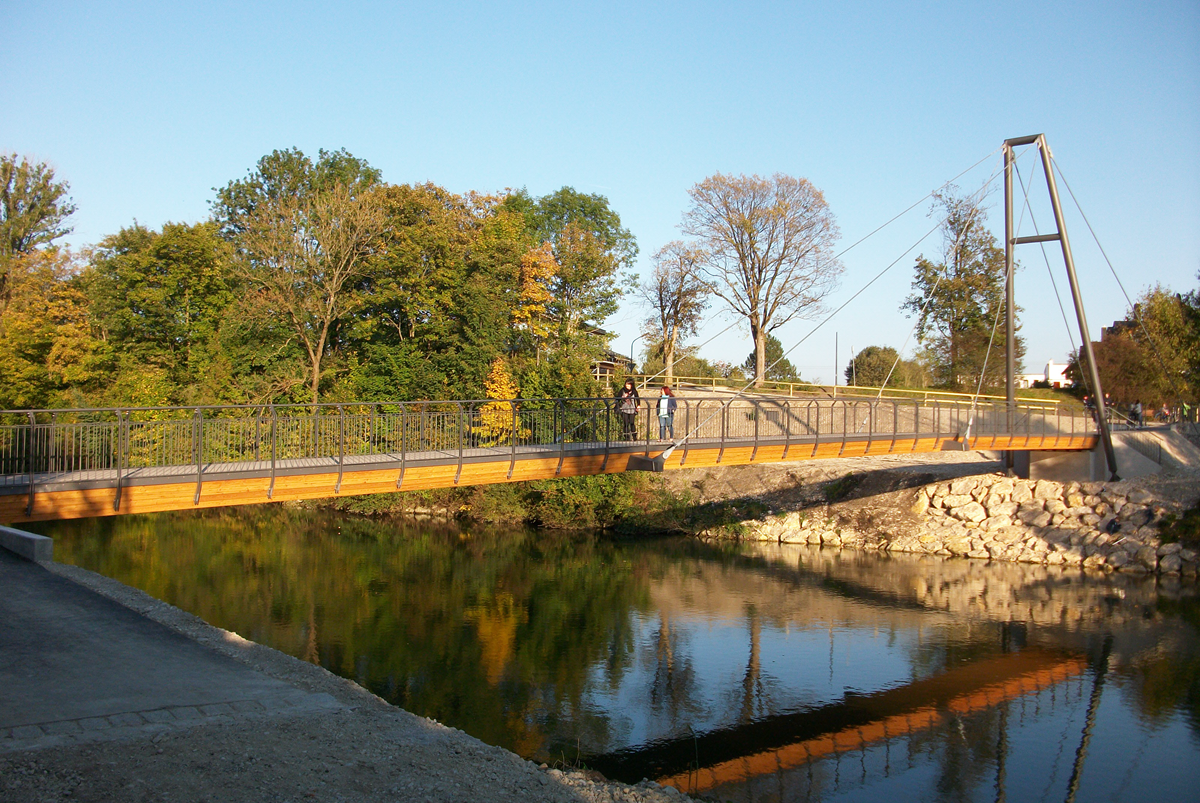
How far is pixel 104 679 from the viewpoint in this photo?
10.0 meters

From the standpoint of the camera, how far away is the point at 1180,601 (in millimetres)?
22250

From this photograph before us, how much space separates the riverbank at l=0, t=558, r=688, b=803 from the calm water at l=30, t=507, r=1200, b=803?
2.38 metres

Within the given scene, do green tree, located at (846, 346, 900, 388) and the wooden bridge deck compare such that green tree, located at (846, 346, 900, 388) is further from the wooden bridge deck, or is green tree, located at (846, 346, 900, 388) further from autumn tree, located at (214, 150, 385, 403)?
the wooden bridge deck

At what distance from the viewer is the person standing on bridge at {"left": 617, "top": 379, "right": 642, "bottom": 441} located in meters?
19.6

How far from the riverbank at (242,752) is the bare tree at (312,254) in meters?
25.3

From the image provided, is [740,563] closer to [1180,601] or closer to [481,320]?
[1180,601]

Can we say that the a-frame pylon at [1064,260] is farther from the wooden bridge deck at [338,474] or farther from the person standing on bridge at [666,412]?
the person standing on bridge at [666,412]

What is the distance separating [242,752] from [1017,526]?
26.5 meters

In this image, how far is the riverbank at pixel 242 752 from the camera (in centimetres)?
743

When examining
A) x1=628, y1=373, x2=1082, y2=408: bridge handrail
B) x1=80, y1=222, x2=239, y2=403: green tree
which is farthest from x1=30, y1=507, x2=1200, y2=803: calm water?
x1=628, y1=373, x2=1082, y2=408: bridge handrail

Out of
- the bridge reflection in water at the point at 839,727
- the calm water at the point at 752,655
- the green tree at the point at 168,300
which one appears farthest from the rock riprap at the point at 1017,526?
the green tree at the point at 168,300

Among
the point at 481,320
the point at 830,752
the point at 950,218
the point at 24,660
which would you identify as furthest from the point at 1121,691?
the point at 950,218

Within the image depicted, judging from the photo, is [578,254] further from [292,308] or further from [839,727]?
[839,727]

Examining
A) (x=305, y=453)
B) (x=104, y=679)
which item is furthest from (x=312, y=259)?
(x=104, y=679)
